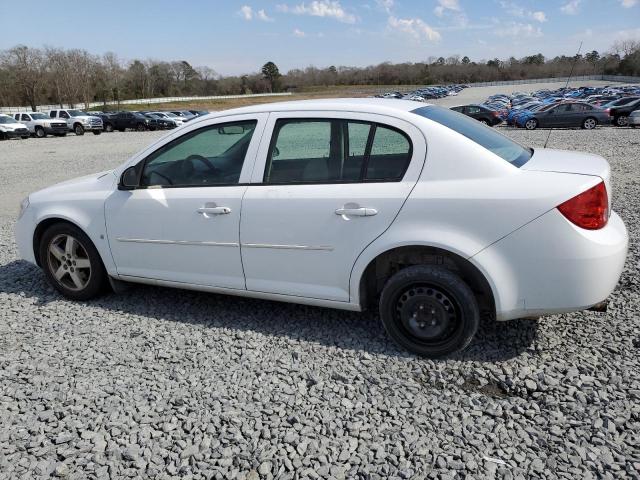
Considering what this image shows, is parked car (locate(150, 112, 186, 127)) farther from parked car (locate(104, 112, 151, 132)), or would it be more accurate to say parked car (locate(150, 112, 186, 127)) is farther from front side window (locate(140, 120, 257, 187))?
front side window (locate(140, 120, 257, 187))

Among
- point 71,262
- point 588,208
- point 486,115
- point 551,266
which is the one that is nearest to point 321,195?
point 551,266

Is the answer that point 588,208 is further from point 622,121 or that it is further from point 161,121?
point 161,121

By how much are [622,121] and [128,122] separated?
33361 mm

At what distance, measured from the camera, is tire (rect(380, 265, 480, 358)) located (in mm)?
3113

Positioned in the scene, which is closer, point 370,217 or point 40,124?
point 370,217

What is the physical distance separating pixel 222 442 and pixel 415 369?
51.9 inches

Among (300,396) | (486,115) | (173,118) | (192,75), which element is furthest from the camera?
(192,75)

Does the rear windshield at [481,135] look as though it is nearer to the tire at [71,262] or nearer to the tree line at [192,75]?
the tire at [71,262]

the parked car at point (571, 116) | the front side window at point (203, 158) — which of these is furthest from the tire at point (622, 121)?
the front side window at point (203, 158)

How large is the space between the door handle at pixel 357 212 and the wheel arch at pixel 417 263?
27 cm

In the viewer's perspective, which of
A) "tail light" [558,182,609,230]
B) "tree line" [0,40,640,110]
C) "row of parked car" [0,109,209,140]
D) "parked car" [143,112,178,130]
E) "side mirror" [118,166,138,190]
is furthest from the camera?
"tree line" [0,40,640,110]

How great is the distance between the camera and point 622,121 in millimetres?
24562

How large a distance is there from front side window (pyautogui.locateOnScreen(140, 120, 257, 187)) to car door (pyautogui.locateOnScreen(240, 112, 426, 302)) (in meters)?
0.23

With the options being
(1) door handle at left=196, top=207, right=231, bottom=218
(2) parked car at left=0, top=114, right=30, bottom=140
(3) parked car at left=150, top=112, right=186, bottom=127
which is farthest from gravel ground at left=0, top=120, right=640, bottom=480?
(3) parked car at left=150, top=112, right=186, bottom=127
